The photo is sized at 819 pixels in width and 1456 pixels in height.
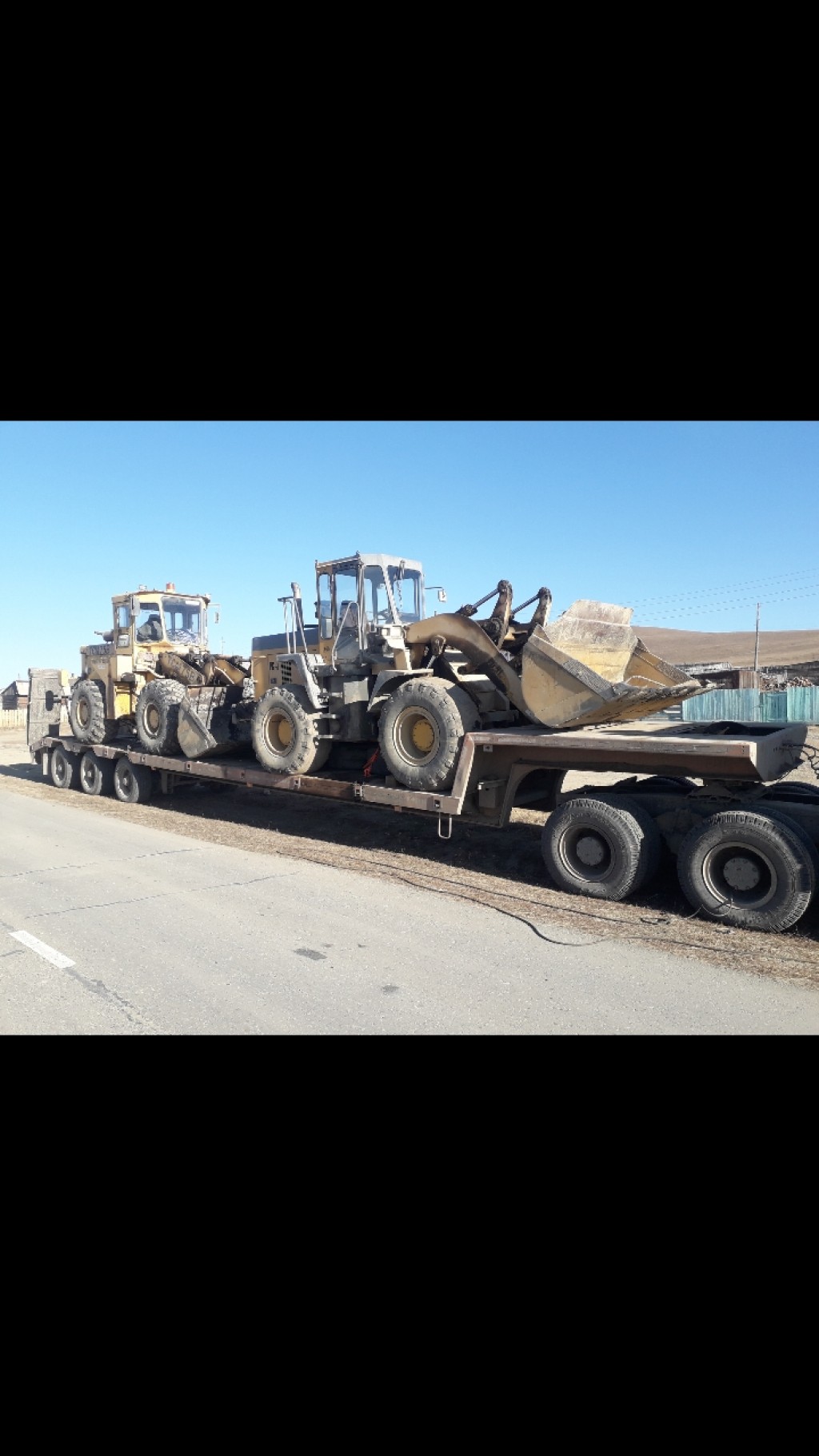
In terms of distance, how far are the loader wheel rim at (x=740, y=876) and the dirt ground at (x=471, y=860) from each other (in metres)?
0.26

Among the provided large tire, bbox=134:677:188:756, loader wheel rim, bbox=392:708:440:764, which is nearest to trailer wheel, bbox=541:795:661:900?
loader wheel rim, bbox=392:708:440:764

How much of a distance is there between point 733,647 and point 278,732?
6218 cm

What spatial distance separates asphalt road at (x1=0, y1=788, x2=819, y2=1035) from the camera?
15.1ft

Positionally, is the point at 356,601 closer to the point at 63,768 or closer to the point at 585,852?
the point at 585,852

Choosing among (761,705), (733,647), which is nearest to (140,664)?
(761,705)

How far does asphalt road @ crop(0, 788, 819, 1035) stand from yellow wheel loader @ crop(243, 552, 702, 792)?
73.1 inches

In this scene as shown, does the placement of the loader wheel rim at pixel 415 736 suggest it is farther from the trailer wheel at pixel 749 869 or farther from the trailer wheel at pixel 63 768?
the trailer wheel at pixel 63 768

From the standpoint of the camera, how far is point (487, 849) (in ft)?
30.7

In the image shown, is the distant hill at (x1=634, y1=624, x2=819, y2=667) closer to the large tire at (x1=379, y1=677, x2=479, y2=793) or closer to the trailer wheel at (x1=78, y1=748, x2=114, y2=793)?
the trailer wheel at (x1=78, y1=748, x2=114, y2=793)

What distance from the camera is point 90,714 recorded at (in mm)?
14719

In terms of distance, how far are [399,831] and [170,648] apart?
6.26 meters
